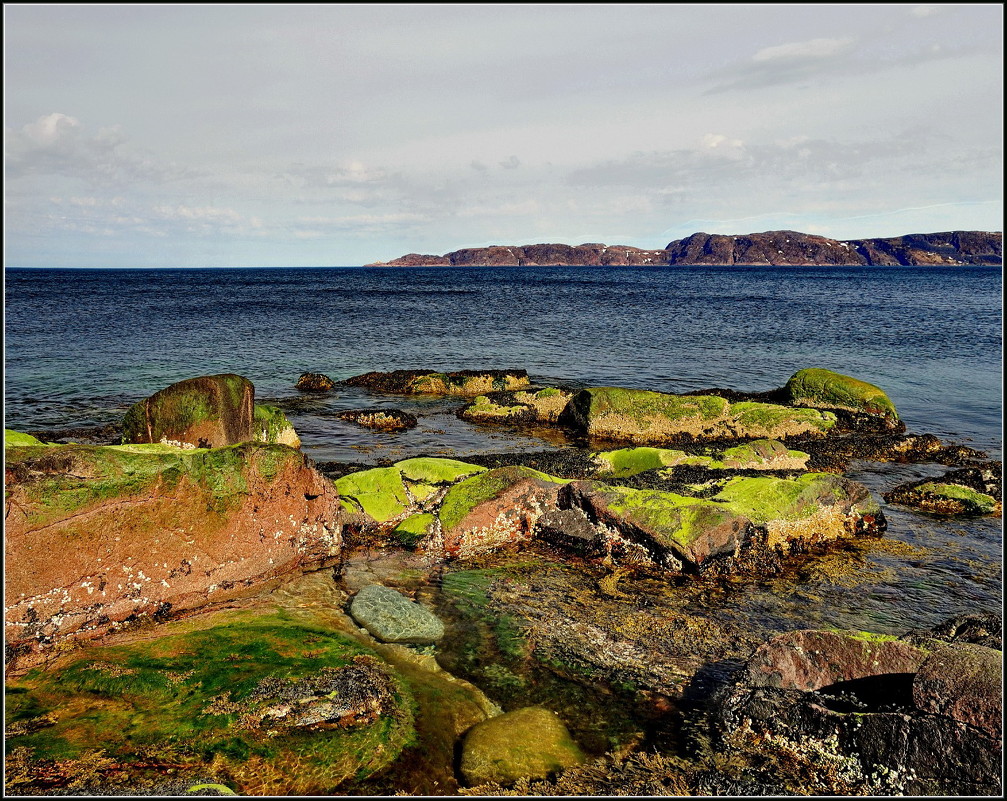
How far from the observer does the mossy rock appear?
5.55m

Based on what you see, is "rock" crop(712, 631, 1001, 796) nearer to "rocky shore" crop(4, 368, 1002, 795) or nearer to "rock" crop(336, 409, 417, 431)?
"rocky shore" crop(4, 368, 1002, 795)

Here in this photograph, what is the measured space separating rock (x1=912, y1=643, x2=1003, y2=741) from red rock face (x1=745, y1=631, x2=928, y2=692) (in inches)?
16.6

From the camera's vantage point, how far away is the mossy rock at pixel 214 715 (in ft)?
18.2

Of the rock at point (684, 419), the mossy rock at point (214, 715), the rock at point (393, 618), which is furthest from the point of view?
the rock at point (684, 419)

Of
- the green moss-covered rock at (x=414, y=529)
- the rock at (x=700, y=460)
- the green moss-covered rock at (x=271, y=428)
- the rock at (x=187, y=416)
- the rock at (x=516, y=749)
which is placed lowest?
the rock at (x=516, y=749)

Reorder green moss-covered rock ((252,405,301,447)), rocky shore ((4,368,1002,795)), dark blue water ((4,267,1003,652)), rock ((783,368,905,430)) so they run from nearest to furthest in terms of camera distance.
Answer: rocky shore ((4,368,1002,795)), dark blue water ((4,267,1003,652)), green moss-covered rock ((252,405,301,447)), rock ((783,368,905,430))

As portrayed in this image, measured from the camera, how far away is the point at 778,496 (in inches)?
459

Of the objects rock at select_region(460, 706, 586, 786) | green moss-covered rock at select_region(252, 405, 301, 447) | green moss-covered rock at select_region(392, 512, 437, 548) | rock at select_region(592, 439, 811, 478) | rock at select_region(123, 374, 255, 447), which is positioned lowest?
rock at select_region(460, 706, 586, 786)

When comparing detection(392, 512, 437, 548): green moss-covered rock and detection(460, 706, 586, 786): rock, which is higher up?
detection(392, 512, 437, 548): green moss-covered rock

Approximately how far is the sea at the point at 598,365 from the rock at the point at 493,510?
3.17m

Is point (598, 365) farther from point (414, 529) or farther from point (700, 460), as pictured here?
point (414, 529)

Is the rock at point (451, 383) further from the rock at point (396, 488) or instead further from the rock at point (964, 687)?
the rock at point (964, 687)

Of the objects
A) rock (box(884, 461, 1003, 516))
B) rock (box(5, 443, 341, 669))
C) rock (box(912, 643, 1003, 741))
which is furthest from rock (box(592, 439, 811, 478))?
rock (box(912, 643, 1003, 741))

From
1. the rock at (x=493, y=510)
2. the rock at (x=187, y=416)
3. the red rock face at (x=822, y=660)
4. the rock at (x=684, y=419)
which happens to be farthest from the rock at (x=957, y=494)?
the rock at (x=187, y=416)
